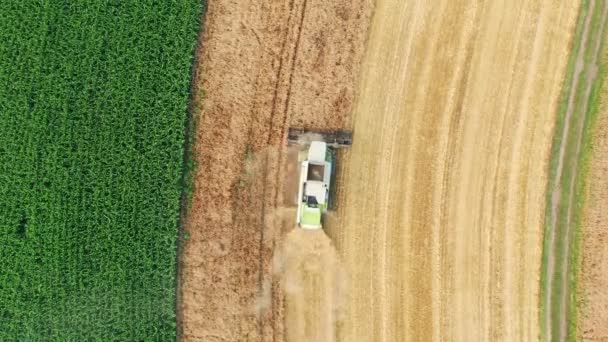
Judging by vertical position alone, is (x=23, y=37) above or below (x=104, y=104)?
above

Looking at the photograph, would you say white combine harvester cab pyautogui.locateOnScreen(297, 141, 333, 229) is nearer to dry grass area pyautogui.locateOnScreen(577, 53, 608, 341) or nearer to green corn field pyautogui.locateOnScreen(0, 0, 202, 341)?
green corn field pyautogui.locateOnScreen(0, 0, 202, 341)

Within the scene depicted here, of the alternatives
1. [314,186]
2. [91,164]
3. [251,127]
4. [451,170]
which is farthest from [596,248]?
[91,164]

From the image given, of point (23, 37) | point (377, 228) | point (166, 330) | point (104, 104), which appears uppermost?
point (23, 37)

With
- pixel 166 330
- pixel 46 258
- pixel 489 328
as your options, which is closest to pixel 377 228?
pixel 489 328

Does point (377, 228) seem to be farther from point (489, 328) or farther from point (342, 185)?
point (489, 328)

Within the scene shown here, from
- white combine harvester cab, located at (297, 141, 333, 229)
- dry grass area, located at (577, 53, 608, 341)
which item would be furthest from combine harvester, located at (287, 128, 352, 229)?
dry grass area, located at (577, 53, 608, 341)
